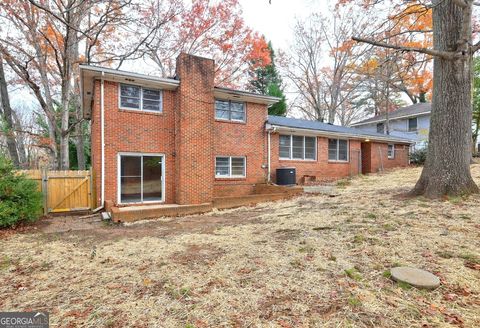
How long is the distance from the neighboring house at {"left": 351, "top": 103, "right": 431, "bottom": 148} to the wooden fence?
2602cm

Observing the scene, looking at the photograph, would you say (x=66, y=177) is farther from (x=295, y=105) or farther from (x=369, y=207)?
(x=295, y=105)

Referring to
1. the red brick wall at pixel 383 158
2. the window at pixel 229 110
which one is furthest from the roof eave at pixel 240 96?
the red brick wall at pixel 383 158

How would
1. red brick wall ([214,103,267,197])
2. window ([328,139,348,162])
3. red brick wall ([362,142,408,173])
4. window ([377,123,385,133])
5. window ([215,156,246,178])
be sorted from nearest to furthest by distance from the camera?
red brick wall ([214,103,267,197])
window ([215,156,246,178])
window ([328,139,348,162])
red brick wall ([362,142,408,173])
window ([377,123,385,133])

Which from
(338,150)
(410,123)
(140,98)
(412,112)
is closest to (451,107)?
(338,150)

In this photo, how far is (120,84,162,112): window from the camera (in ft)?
31.2

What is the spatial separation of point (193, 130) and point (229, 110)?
2823 mm

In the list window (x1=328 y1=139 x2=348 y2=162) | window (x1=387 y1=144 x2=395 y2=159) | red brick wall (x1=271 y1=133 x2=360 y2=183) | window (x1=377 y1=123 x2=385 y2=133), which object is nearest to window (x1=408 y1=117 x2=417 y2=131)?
window (x1=377 y1=123 x2=385 y2=133)

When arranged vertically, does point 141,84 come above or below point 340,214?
above

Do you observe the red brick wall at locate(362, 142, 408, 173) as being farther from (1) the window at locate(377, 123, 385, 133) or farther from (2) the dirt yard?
(2) the dirt yard

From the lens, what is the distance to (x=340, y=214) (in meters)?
6.53

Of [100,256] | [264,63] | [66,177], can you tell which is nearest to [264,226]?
[100,256]

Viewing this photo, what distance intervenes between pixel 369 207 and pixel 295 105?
26.2 metres

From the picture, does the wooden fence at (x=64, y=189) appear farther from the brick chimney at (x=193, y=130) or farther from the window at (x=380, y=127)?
the window at (x=380, y=127)

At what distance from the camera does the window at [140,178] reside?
9.48 metres
